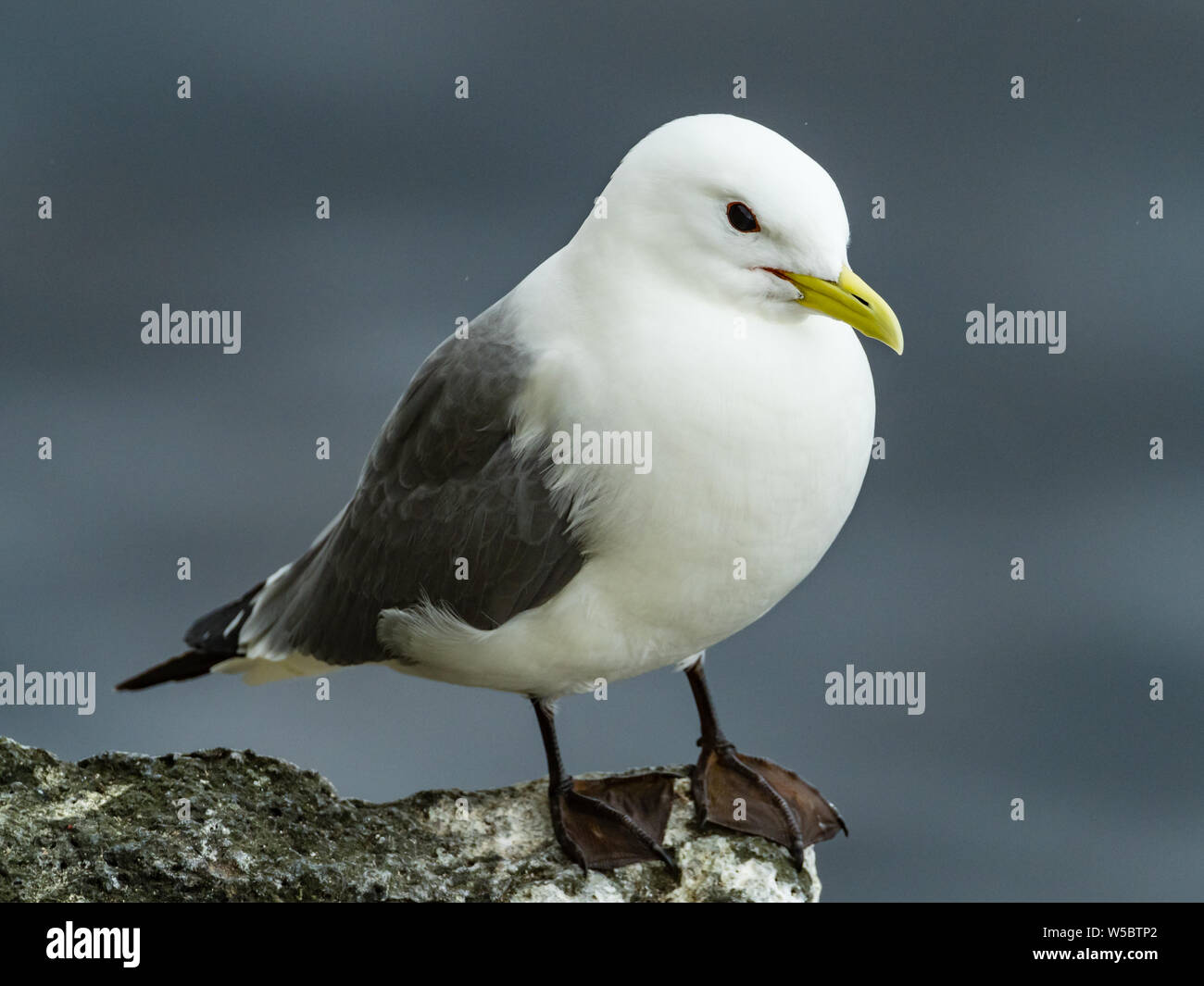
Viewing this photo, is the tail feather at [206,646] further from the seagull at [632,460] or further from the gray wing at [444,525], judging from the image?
the seagull at [632,460]

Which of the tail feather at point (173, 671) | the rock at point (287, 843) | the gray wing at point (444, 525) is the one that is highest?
the gray wing at point (444, 525)

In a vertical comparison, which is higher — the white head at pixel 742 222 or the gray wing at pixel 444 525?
the white head at pixel 742 222

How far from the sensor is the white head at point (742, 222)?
472 centimetres

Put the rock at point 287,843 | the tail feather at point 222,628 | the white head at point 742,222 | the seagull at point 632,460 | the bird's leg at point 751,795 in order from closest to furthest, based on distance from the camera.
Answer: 1. the white head at point 742,222
2. the seagull at point 632,460
3. the rock at point 287,843
4. the bird's leg at point 751,795
5. the tail feather at point 222,628

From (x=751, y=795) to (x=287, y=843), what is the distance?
1.49m

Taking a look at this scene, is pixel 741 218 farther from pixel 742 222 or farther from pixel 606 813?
pixel 606 813

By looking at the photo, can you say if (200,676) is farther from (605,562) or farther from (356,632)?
(605,562)

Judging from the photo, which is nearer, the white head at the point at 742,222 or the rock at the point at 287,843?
the white head at the point at 742,222

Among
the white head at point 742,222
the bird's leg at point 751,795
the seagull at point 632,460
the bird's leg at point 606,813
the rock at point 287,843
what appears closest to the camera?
the white head at point 742,222

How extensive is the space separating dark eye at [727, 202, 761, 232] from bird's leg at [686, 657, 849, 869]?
166cm

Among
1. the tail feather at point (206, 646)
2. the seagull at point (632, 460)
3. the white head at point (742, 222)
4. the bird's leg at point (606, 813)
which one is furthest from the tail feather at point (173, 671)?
the white head at point (742, 222)

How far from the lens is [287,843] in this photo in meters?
5.31

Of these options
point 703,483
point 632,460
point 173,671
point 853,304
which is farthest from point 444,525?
point 853,304

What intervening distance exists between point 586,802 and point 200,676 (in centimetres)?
146
